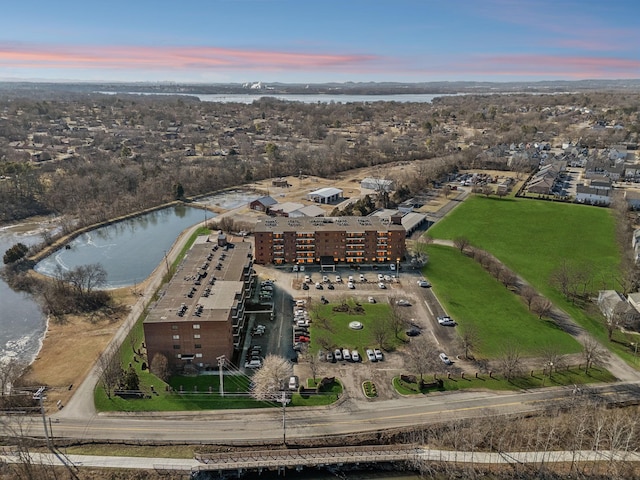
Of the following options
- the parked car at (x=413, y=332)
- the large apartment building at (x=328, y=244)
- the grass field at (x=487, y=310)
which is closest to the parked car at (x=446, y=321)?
the grass field at (x=487, y=310)

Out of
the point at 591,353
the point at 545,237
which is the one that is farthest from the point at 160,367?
the point at 545,237

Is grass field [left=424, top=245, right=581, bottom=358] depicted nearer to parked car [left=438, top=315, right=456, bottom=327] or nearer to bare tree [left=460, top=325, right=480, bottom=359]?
bare tree [left=460, top=325, right=480, bottom=359]

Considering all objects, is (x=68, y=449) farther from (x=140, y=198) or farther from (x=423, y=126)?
(x=423, y=126)

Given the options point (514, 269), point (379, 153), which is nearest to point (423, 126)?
point (379, 153)

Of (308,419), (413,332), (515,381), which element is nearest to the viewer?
(308,419)

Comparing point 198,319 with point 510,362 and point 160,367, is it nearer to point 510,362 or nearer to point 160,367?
point 160,367

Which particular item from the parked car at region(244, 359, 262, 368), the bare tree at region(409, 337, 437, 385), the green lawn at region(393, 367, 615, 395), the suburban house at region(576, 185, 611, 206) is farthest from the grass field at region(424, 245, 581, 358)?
the suburban house at region(576, 185, 611, 206)

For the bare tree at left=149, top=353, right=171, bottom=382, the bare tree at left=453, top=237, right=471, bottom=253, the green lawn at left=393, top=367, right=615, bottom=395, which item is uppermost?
the bare tree at left=453, top=237, right=471, bottom=253
